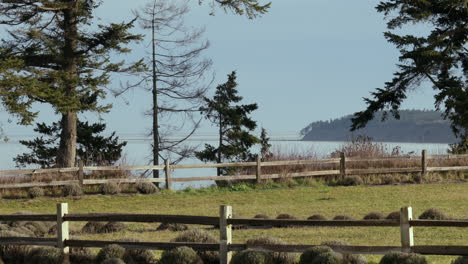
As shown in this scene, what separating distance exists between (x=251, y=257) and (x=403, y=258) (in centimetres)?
214

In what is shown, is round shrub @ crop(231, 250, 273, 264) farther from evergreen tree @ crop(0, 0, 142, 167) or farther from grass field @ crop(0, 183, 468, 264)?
evergreen tree @ crop(0, 0, 142, 167)

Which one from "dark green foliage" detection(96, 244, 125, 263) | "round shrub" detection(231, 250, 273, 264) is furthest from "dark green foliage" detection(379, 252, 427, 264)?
"dark green foliage" detection(96, 244, 125, 263)

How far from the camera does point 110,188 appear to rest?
26.1 meters

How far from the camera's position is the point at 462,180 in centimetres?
3052

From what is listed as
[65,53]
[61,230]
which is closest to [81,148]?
[65,53]

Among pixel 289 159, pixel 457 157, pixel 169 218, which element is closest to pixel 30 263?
pixel 169 218

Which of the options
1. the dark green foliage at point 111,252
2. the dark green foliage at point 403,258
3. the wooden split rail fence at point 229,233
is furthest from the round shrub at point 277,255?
the dark green foliage at point 111,252

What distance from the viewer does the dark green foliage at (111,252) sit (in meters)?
11.2

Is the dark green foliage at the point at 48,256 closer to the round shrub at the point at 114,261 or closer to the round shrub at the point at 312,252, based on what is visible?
the round shrub at the point at 114,261

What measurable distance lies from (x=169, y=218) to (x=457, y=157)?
24575 mm

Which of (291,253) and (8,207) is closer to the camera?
(291,253)

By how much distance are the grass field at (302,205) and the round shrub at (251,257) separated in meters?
3.65

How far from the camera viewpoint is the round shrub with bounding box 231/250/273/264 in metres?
10.2

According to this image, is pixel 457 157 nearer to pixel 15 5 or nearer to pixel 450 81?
pixel 450 81
